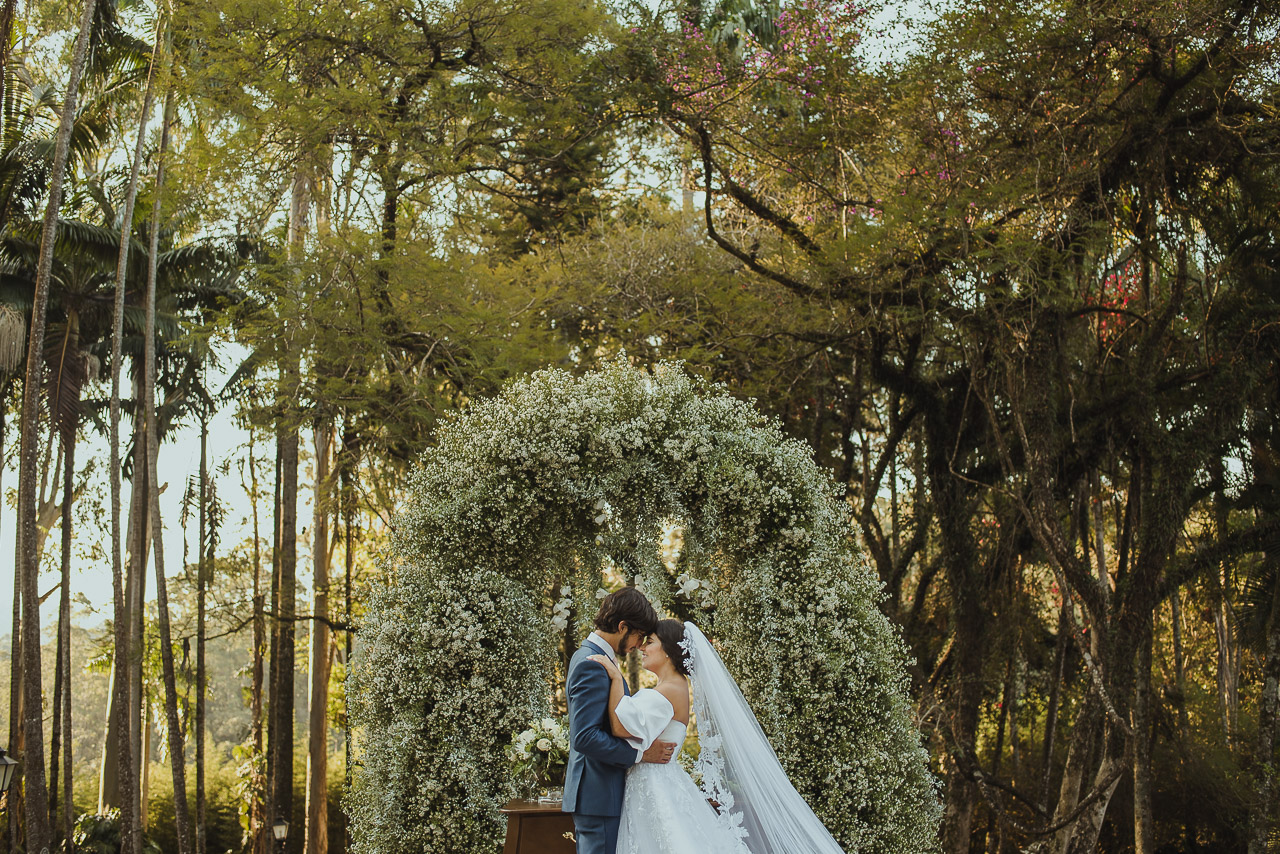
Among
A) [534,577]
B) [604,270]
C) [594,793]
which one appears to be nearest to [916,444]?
[604,270]

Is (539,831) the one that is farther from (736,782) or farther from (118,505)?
(118,505)

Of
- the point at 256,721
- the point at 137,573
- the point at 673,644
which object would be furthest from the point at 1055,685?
the point at 256,721

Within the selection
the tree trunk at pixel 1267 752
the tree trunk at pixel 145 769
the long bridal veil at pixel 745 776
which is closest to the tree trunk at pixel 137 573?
the tree trunk at pixel 145 769

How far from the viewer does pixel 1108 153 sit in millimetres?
8945

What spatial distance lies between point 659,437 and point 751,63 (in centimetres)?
585

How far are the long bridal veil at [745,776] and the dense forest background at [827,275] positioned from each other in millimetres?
4317

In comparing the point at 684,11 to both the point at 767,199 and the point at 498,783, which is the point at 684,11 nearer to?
the point at 767,199

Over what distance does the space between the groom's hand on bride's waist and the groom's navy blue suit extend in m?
0.11

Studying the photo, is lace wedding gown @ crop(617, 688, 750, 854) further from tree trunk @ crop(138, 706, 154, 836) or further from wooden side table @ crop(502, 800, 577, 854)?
tree trunk @ crop(138, 706, 154, 836)

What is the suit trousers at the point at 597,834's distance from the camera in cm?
427

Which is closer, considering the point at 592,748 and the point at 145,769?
the point at 592,748

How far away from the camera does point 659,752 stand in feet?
14.2

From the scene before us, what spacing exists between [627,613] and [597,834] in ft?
3.11

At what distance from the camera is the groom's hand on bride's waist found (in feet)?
14.1
